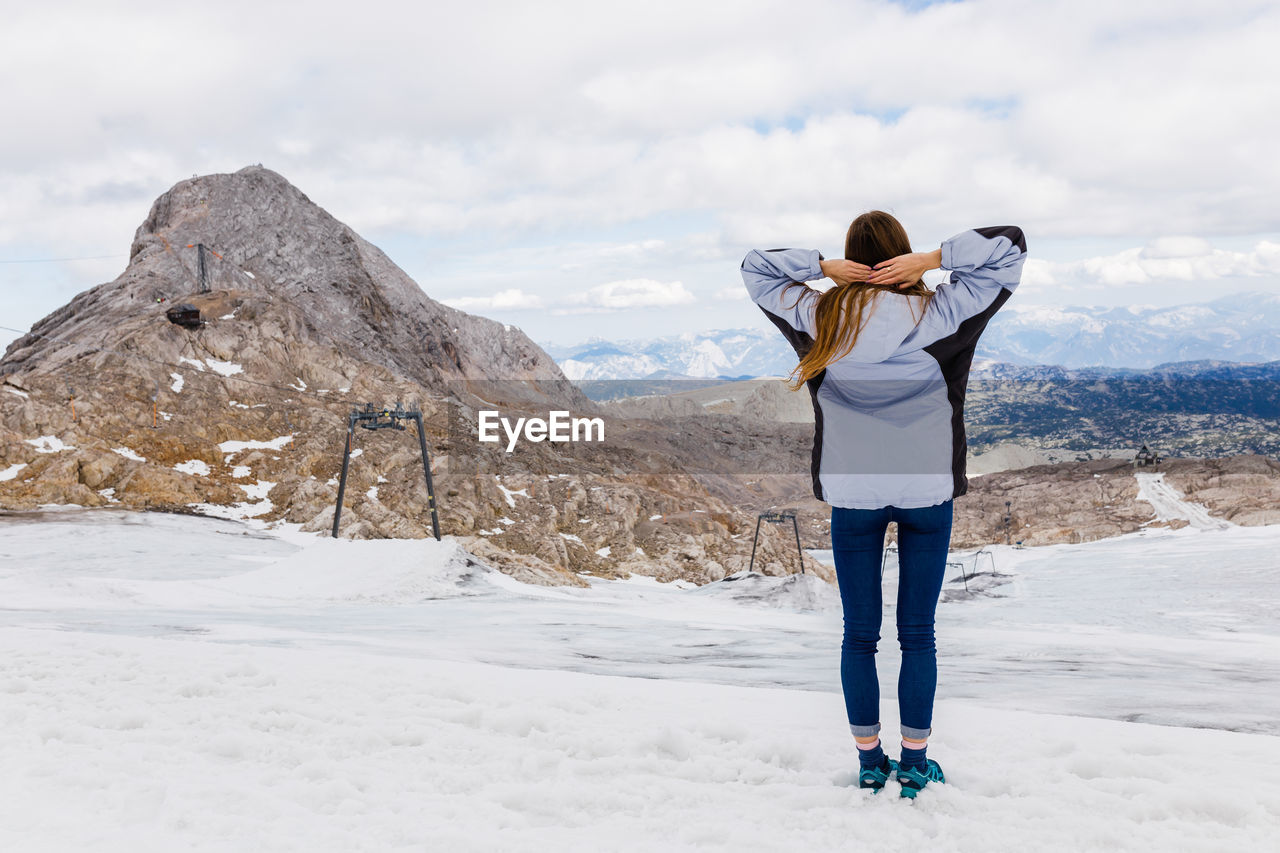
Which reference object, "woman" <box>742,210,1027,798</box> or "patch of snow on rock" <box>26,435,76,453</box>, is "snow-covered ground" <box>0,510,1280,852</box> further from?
"patch of snow on rock" <box>26,435,76,453</box>

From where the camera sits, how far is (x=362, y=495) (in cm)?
3997

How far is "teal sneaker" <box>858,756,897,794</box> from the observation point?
3779mm

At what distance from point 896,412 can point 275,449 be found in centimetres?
4240

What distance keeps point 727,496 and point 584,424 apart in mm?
14976

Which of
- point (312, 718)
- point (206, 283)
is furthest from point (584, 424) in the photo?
point (312, 718)

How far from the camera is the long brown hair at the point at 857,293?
3598 mm

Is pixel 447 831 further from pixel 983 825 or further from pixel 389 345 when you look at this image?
pixel 389 345

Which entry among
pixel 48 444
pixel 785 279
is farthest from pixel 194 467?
pixel 785 279

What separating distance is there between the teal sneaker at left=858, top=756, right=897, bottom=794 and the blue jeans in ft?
0.66

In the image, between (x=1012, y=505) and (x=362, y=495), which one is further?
(x=1012, y=505)

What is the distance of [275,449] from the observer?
137 ft

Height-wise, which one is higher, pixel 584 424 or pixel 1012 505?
pixel 584 424

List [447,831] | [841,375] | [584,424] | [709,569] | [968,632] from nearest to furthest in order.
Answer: [447,831] → [841,375] → [968,632] → [709,569] → [584,424]

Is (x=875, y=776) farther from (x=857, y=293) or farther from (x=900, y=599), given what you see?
(x=857, y=293)
